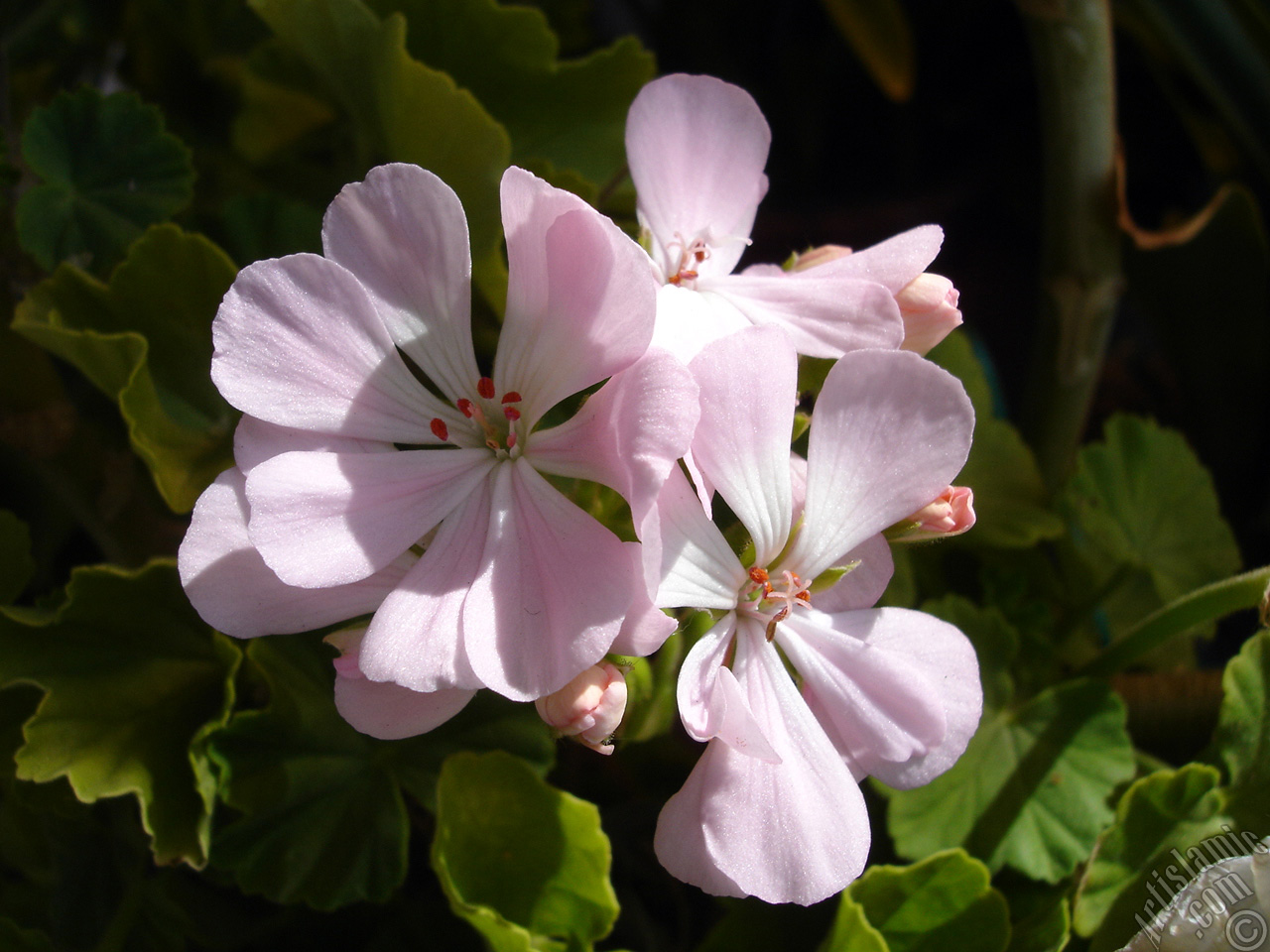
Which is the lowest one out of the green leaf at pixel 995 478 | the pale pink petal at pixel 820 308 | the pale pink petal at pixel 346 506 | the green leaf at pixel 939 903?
the green leaf at pixel 939 903

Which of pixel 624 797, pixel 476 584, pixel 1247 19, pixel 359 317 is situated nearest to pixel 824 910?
pixel 624 797

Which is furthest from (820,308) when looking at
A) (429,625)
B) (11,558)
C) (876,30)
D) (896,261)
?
(876,30)

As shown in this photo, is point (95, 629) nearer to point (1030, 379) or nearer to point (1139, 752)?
point (1139, 752)

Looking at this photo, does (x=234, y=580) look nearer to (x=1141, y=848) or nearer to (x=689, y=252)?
(x=689, y=252)

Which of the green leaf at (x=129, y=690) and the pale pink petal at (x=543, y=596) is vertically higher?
the pale pink petal at (x=543, y=596)

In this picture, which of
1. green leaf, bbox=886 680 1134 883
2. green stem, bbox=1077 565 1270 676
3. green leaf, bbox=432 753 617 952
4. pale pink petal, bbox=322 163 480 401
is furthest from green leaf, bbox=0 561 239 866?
green stem, bbox=1077 565 1270 676

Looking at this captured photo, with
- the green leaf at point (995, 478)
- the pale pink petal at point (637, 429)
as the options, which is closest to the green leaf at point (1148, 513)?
the green leaf at point (995, 478)

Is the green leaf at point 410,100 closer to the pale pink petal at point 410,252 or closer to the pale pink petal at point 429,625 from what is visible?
the pale pink petal at point 410,252

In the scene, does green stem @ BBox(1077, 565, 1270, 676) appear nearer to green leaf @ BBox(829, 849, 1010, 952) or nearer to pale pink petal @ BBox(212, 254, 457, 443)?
green leaf @ BBox(829, 849, 1010, 952)
